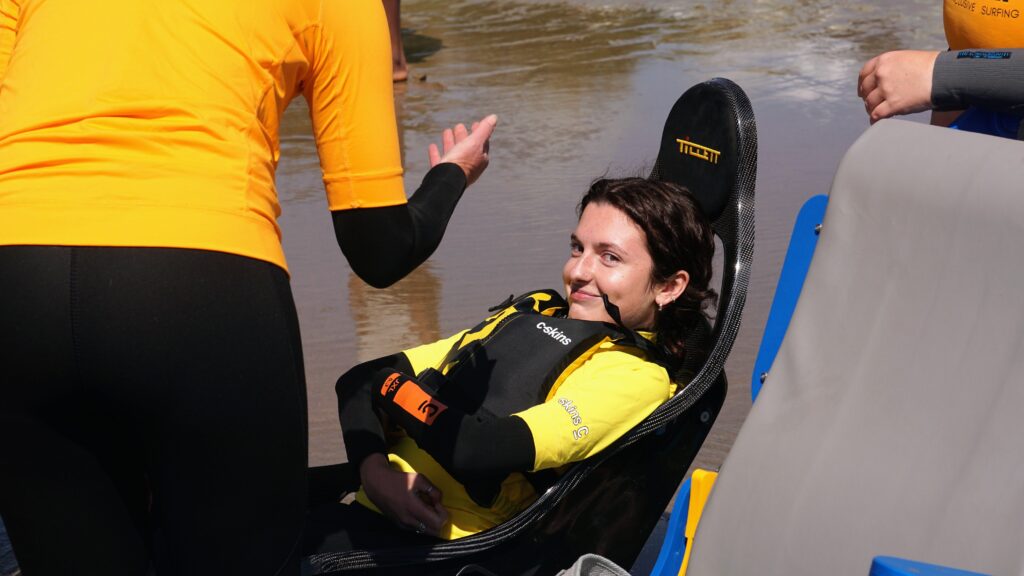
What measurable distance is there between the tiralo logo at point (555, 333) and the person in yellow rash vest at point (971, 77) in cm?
80

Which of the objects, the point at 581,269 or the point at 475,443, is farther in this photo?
the point at 581,269

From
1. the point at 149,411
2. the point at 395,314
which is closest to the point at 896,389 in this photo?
the point at 149,411

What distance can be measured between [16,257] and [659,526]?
84.5 inches

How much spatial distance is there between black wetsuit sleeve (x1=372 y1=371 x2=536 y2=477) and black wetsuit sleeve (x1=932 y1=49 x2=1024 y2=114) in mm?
1070

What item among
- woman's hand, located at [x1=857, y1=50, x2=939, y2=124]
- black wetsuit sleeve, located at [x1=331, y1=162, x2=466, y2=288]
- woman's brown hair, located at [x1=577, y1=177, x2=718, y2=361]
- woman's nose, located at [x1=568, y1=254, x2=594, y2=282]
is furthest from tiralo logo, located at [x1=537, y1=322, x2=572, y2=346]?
woman's hand, located at [x1=857, y1=50, x2=939, y2=124]

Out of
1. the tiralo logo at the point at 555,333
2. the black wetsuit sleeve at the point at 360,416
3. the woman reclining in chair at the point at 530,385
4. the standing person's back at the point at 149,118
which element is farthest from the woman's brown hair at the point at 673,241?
the standing person's back at the point at 149,118

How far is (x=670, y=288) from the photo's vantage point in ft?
9.18

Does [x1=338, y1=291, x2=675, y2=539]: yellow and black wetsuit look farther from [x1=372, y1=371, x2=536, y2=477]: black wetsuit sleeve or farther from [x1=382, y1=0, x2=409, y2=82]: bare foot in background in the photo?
[x1=382, y1=0, x2=409, y2=82]: bare foot in background

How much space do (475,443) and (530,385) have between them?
283 mm

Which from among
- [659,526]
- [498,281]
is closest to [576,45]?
[498,281]

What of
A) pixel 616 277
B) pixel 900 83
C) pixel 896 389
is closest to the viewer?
pixel 896 389

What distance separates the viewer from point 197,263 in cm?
170

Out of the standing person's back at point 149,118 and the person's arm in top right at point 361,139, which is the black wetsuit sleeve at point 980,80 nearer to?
the person's arm in top right at point 361,139

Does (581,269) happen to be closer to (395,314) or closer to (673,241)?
(673,241)
